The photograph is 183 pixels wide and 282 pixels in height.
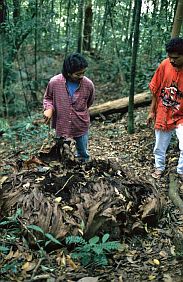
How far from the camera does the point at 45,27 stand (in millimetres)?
10859

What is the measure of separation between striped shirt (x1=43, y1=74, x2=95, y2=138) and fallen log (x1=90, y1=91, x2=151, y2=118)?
4038mm

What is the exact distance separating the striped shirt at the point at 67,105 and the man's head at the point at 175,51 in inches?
42.7

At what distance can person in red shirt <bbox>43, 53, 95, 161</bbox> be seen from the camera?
187 inches

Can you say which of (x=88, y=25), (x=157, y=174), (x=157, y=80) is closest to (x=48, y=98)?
(x=157, y=80)

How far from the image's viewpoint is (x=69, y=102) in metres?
4.90

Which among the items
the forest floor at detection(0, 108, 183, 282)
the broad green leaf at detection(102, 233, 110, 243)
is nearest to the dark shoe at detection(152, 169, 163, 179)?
the forest floor at detection(0, 108, 183, 282)

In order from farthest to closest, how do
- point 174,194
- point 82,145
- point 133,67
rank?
1. point 133,67
2. point 82,145
3. point 174,194

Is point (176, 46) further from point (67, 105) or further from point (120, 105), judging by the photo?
point (120, 105)

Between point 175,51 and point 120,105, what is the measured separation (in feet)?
14.6

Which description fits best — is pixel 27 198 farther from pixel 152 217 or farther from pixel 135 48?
pixel 135 48

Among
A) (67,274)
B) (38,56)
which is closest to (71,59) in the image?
(67,274)

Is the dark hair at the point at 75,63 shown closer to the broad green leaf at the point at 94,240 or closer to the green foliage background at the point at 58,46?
the broad green leaf at the point at 94,240

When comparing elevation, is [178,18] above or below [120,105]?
above

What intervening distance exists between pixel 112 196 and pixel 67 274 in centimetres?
100
